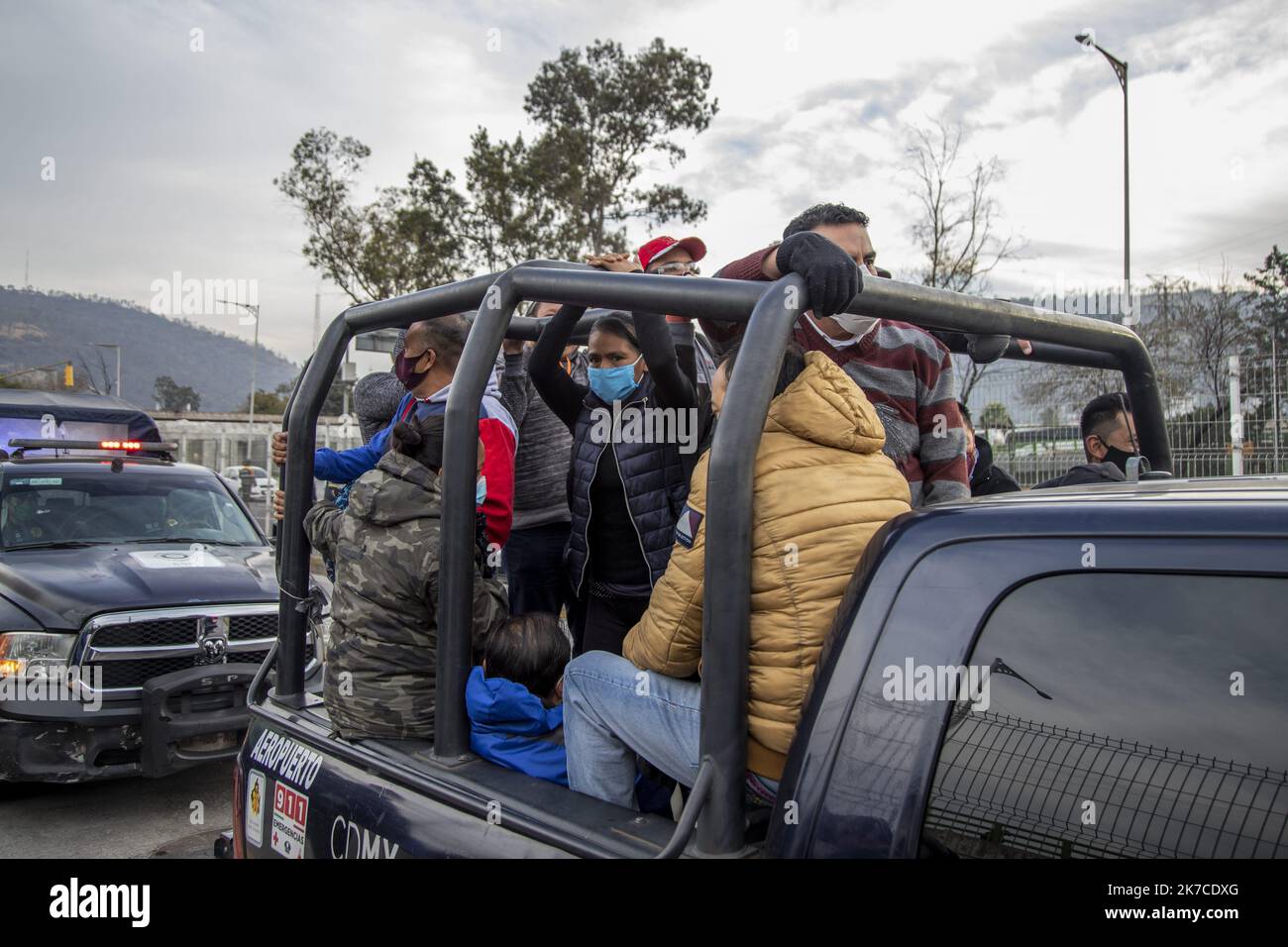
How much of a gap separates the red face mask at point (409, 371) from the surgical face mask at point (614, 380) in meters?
0.54

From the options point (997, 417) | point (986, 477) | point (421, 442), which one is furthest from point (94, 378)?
point (421, 442)

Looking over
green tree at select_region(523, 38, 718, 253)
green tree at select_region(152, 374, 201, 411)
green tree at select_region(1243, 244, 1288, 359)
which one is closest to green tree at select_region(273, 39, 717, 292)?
green tree at select_region(523, 38, 718, 253)

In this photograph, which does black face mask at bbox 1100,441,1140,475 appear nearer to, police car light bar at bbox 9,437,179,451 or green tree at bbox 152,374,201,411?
police car light bar at bbox 9,437,179,451

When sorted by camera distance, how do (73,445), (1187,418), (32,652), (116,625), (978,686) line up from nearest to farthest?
(978,686), (32,652), (116,625), (73,445), (1187,418)

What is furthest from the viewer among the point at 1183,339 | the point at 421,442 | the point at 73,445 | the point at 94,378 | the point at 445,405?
the point at 94,378

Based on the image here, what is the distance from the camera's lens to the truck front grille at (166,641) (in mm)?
4945

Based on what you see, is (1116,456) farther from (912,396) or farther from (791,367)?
(791,367)

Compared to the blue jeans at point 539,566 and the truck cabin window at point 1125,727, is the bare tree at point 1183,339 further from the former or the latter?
the truck cabin window at point 1125,727

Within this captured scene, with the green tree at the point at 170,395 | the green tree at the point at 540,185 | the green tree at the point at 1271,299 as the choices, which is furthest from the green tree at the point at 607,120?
the green tree at the point at 170,395

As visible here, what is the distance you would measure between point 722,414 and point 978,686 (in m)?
0.54

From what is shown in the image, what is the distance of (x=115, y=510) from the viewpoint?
20.6 ft

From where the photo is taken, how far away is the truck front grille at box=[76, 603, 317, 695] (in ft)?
16.2

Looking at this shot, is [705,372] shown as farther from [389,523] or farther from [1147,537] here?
[1147,537]

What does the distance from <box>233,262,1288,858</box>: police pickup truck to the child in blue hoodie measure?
0.35 ft
